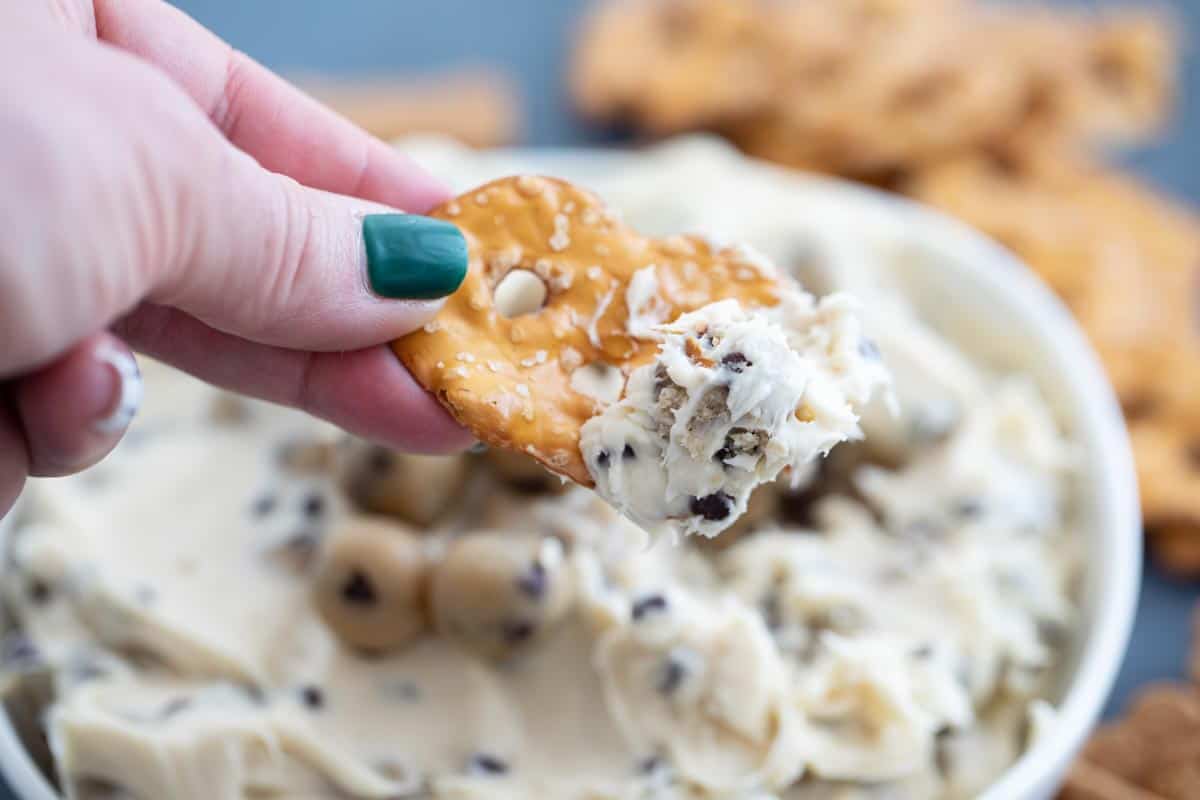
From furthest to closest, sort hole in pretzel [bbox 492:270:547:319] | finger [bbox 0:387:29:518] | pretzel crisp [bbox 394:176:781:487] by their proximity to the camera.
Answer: hole in pretzel [bbox 492:270:547:319]
pretzel crisp [bbox 394:176:781:487]
finger [bbox 0:387:29:518]

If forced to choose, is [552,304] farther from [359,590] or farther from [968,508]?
[968,508]

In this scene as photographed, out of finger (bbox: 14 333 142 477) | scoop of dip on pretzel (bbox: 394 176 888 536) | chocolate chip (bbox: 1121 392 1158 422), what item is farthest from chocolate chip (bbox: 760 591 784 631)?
chocolate chip (bbox: 1121 392 1158 422)

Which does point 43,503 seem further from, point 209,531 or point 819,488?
point 819,488

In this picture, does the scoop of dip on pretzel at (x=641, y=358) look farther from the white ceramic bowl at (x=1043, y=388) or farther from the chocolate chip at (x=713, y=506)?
the white ceramic bowl at (x=1043, y=388)

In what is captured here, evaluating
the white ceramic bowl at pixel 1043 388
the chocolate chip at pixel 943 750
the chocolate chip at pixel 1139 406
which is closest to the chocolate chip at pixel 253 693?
the white ceramic bowl at pixel 1043 388

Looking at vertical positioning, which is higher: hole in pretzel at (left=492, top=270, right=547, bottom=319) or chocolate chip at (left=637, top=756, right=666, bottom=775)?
hole in pretzel at (left=492, top=270, right=547, bottom=319)

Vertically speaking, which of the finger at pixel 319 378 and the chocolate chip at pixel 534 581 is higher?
the finger at pixel 319 378

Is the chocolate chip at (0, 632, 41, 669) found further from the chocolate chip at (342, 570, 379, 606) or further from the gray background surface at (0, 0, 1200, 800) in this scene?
the gray background surface at (0, 0, 1200, 800)
